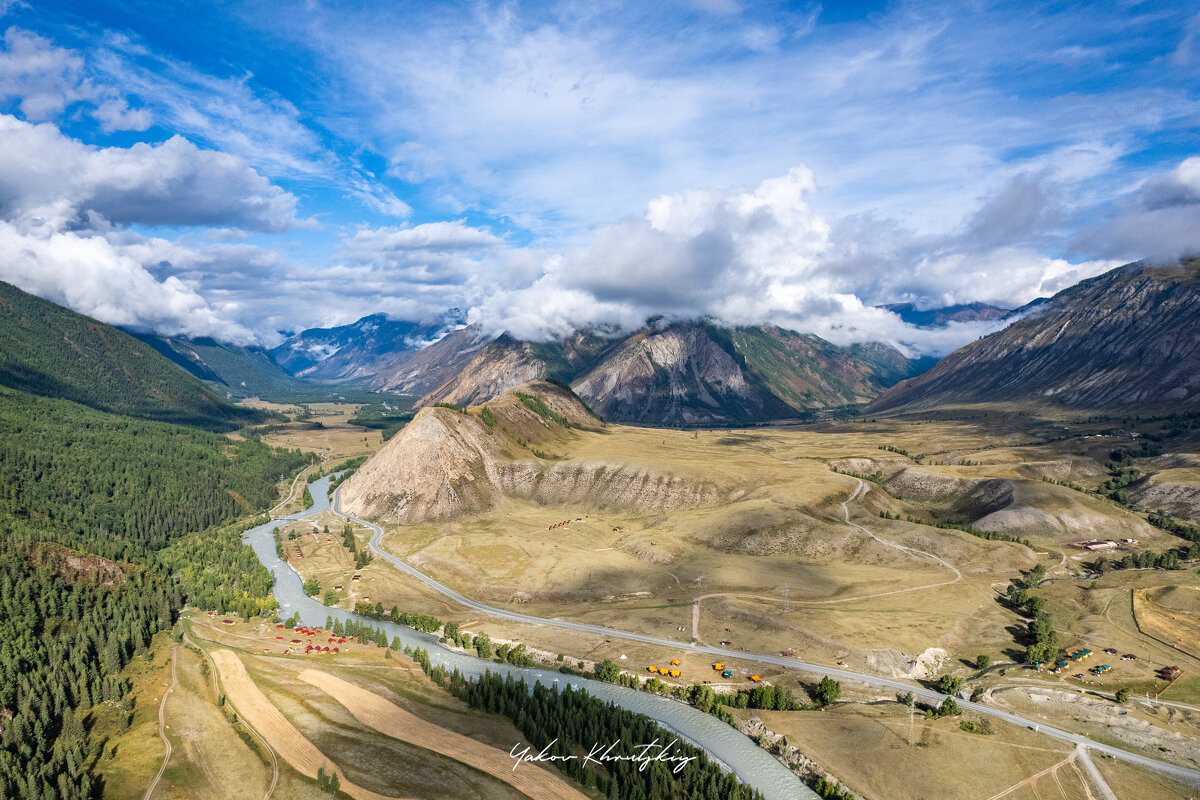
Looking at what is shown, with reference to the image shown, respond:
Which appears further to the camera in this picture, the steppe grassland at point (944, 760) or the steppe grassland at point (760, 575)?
the steppe grassland at point (760, 575)

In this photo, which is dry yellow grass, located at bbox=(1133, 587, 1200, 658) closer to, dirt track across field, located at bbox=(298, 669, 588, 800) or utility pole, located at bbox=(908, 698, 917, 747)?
utility pole, located at bbox=(908, 698, 917, 747)

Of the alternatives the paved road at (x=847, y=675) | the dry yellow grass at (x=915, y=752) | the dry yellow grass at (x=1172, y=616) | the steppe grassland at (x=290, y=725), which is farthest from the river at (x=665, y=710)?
the dry yellow grass at (x=1172, y=616)

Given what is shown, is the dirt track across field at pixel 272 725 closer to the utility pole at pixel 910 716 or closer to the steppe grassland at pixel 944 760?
A: the steppe grassland at pixel 944 760

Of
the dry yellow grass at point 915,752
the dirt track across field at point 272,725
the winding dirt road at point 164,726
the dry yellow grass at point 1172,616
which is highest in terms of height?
the dry yellow grass at point 1172,616

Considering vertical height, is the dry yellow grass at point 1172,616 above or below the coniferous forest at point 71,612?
above

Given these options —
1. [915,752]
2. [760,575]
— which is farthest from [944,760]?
[760,575]

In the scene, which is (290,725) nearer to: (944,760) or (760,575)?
(944,760)

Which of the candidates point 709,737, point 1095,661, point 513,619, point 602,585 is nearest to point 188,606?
point 513,619
